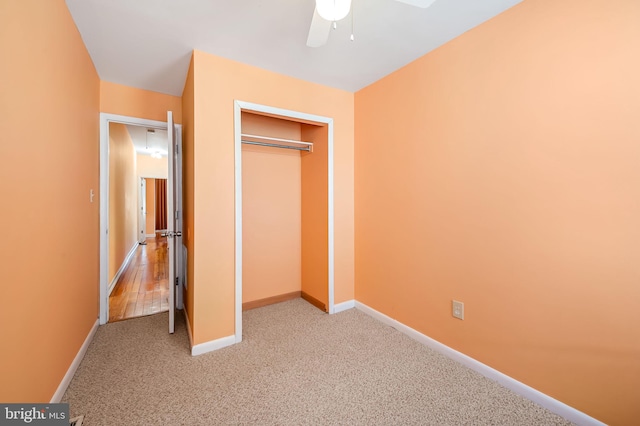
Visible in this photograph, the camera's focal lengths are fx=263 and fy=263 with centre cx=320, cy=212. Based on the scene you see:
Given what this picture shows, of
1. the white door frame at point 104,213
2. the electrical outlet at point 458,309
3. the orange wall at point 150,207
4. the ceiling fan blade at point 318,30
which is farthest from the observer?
the orange wall at point 150,207

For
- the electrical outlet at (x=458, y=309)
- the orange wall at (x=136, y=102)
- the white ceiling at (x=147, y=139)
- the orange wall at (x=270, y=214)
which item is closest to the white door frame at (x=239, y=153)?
the orange wall at (x=270, y=214)

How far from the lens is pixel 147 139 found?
5410 millimetres

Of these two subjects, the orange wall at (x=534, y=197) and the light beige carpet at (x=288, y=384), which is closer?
the orange wall at (x=534, y=197)

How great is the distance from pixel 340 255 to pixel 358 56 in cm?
201

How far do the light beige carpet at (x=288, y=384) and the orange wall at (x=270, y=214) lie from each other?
2.57 ft

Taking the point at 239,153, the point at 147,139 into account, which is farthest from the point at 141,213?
the point at 239,153

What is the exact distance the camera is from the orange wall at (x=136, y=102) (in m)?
2.79

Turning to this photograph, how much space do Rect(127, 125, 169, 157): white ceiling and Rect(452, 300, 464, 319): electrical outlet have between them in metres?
4.41

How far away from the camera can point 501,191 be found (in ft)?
5.95

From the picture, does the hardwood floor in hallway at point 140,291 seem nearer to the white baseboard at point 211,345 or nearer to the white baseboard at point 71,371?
the white baseboard at point 71,371

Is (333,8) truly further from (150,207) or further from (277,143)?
(150,207)

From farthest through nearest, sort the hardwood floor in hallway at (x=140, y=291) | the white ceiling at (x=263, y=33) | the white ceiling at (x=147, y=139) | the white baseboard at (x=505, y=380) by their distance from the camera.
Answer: the white ceiling at (x=147, y=139), the hardwood floor in hallway at (x=140, y=291), the white ceiling at (x=263, y=33), the white baseboard at (x=505, y=380)

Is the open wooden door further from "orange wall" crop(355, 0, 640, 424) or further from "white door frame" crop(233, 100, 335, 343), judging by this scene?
"orange wall" crop(355, 0, 640, 424)

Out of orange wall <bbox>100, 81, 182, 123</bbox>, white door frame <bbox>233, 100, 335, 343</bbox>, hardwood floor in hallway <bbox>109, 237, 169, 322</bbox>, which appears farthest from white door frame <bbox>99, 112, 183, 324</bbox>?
white door frame <bbox>233, 100, 335, 343</bbox>
